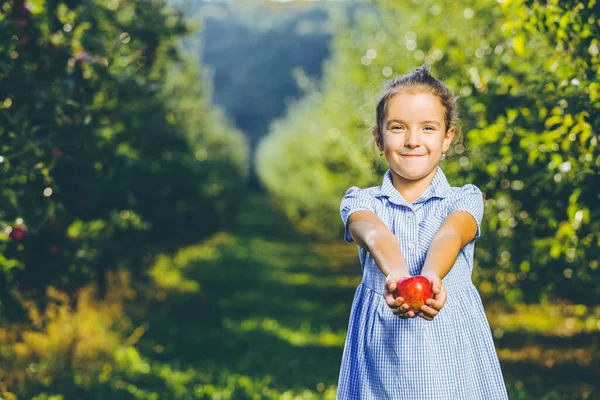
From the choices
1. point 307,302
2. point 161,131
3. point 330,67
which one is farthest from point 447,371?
point 330,67

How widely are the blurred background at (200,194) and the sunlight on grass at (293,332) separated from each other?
54 mm

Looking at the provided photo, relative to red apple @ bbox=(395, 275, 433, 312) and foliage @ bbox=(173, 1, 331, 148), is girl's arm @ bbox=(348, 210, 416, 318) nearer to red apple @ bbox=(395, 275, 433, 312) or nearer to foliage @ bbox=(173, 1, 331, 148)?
red apple @ bbox=(395, 275, 433, 312)

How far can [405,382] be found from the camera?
2600mm

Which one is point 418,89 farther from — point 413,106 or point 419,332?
point 419,332

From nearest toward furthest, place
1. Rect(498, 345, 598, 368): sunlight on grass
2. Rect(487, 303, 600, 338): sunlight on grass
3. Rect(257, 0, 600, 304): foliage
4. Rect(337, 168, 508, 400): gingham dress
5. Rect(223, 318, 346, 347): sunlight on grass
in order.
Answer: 1. Rect(337, 168, 508, 400): gingham dress
2. Rect(257, 0, 600, 304): foliage
3. Rect(498, 345, 598, 368): sunlight on grass
4. Rect(487, 303, 600, 338): sunlight on grass
5. Rect(223, 318, 346, 347): sunlight on grass

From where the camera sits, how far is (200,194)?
45.8 ft

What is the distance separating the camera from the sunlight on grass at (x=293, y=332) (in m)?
9.27

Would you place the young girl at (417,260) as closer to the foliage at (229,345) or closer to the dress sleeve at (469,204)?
the dress sleeve at (469,204)

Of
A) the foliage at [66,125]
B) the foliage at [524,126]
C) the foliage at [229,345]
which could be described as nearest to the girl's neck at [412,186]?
the foliage at [524,126]

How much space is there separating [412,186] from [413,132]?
230 millimetres

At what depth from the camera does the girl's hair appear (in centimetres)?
278

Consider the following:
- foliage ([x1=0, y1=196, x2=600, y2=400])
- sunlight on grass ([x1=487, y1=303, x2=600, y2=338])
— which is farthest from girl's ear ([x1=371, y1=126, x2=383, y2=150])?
sunlight on grass ([x1=487, y1=303, x2=600, y2=338])

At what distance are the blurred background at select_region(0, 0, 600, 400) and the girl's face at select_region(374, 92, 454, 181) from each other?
32 cm

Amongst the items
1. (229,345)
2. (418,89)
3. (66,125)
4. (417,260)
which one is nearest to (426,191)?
(417,260)
